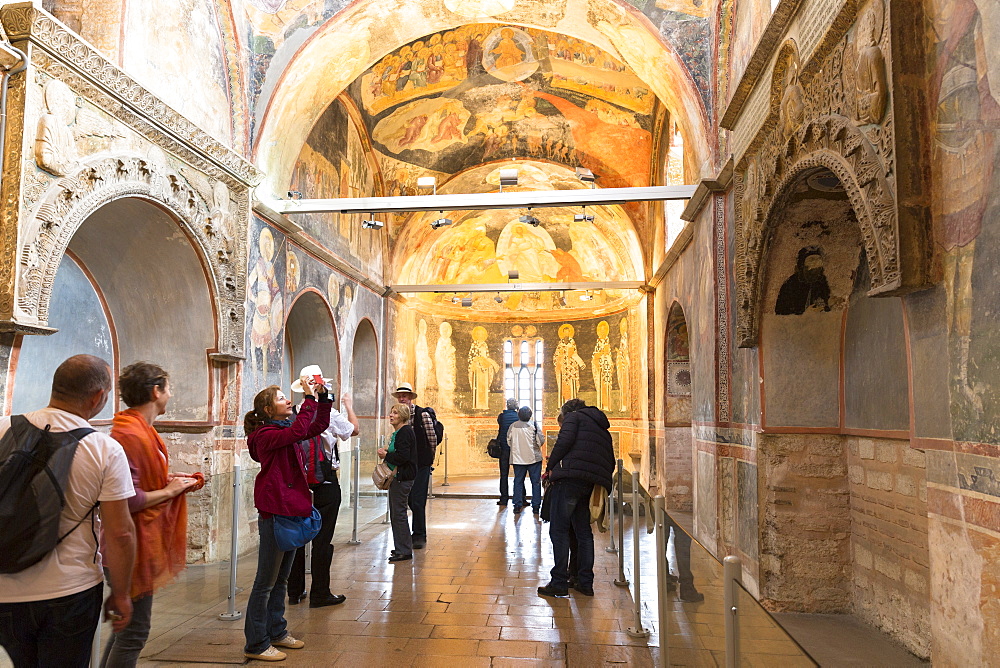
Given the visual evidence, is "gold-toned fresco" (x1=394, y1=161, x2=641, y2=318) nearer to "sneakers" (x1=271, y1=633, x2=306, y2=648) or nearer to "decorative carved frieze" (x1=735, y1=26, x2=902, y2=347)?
"decorative carved frieze" (x1=735, y1=26, x2=902, y2=347)

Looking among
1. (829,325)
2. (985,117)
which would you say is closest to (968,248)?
(985,117)

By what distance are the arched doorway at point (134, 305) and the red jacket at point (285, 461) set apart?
4.04 m

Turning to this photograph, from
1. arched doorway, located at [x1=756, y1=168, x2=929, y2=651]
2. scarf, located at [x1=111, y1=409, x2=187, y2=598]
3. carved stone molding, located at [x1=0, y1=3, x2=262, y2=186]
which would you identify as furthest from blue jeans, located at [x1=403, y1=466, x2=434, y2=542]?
scarf, located at [x1=111, y1=409, x2=187, y2=598]

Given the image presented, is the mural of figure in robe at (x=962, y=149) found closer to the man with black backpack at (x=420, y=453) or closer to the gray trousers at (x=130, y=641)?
the gray trousers at (x=130, y=641)

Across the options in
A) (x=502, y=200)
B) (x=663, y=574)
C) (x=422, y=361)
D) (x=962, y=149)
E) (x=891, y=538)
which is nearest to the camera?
(x=962, y=149)

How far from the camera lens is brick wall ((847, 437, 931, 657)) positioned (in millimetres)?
5480

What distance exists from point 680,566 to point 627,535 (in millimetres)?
6961

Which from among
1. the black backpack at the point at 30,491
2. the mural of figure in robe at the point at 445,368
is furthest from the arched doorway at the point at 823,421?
the mural of figure in robe at the point at 445,368

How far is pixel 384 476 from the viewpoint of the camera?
8.09 metres

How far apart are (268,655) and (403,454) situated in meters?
3.26

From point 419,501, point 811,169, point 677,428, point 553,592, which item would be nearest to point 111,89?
point 419,501

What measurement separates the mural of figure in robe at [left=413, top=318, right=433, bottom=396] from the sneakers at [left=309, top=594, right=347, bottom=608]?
47.2 ft

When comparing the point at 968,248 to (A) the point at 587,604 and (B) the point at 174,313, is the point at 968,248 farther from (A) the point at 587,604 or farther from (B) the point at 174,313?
(B) the point at 174,313

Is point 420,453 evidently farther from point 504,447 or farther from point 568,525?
point 504,447
